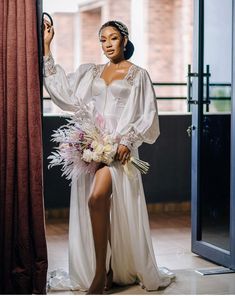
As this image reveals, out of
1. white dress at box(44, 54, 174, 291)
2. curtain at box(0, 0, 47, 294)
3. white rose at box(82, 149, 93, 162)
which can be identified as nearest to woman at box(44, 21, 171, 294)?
white dress at box(44, 54, 174, 291)

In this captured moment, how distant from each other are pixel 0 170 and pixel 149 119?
0.93 m

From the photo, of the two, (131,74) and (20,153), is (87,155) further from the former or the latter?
(131,74)

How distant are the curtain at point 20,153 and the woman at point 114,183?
0.86ft

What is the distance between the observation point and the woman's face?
4.07 metres

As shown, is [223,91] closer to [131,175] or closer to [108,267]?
[131,175]

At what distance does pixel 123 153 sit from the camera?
3957 millimetres

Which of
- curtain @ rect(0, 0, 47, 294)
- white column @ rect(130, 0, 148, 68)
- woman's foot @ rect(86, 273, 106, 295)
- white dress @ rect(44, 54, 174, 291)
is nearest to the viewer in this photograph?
curtain @ rect(0, 0, 47, 294)

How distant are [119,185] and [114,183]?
5cm

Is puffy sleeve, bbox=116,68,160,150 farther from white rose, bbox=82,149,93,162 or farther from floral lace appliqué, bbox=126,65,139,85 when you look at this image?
white rose, bbox=82,149,93,162

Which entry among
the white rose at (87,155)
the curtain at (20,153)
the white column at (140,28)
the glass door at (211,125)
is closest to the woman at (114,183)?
the white rose at (87,155)

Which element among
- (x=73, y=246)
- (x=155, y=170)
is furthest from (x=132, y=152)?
(x=155, y=170)

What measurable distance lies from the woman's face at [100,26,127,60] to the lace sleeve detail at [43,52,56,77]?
0.37 m

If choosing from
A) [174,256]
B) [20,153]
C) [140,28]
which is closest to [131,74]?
[20,153]

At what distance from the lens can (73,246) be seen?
412cm
